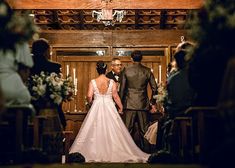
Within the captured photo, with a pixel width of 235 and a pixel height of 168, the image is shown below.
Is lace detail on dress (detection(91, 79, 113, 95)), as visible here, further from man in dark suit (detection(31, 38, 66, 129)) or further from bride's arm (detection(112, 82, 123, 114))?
man in dark suit (detection(31, 38, 66, 129))

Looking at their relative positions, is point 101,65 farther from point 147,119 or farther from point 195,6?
point 195,6

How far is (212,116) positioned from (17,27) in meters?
2.12

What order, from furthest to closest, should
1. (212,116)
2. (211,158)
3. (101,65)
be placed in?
(101,65) < (212,116) < (211,158)

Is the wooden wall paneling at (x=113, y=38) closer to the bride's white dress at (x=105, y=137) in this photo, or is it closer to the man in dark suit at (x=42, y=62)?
the bride's white dress at (x=105, y=137)

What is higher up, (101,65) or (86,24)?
(86,24)

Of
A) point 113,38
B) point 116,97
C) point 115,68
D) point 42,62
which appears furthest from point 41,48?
point 113,38

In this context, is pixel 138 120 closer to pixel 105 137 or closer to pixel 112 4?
pixel 105 137

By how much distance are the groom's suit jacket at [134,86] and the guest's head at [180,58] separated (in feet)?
10.0

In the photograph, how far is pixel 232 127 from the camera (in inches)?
150

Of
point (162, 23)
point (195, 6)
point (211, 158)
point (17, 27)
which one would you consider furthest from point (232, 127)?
point (162, 23)

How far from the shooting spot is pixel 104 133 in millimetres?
9117

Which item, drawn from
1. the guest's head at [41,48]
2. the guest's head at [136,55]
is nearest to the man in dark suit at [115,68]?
the guest's head at [136,55]

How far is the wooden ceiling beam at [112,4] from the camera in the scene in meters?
10.9

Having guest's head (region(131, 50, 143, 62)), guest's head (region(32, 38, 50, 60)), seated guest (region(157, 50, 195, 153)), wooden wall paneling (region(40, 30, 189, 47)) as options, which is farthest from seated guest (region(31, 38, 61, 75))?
wooden wall paneling (region(40, 30, 189, 47))
